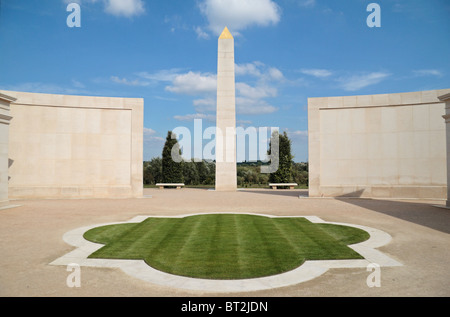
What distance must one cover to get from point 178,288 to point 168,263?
1.50 meters

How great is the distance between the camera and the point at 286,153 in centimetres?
4025

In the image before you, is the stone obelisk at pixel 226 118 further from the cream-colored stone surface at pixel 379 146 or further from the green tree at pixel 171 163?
the green tree at pixel 171 163

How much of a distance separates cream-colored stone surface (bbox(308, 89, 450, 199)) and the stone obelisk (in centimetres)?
907

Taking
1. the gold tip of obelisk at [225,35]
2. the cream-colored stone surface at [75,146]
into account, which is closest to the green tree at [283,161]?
the gold tip of obelisk at [225,35]

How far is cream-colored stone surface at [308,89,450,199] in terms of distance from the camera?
915 inches

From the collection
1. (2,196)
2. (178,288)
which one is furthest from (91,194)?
(178,288)

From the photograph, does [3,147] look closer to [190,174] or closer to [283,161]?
[283,161]

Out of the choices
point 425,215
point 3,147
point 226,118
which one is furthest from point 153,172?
point 425,215

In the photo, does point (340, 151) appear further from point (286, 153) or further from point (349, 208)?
point (286, 153)

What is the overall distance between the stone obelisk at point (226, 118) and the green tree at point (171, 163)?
9559 millimetres

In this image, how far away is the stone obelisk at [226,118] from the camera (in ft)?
105

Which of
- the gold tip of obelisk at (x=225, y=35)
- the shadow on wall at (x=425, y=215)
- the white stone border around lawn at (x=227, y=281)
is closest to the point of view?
the white stone border around lawn at (x=227, y=281)
